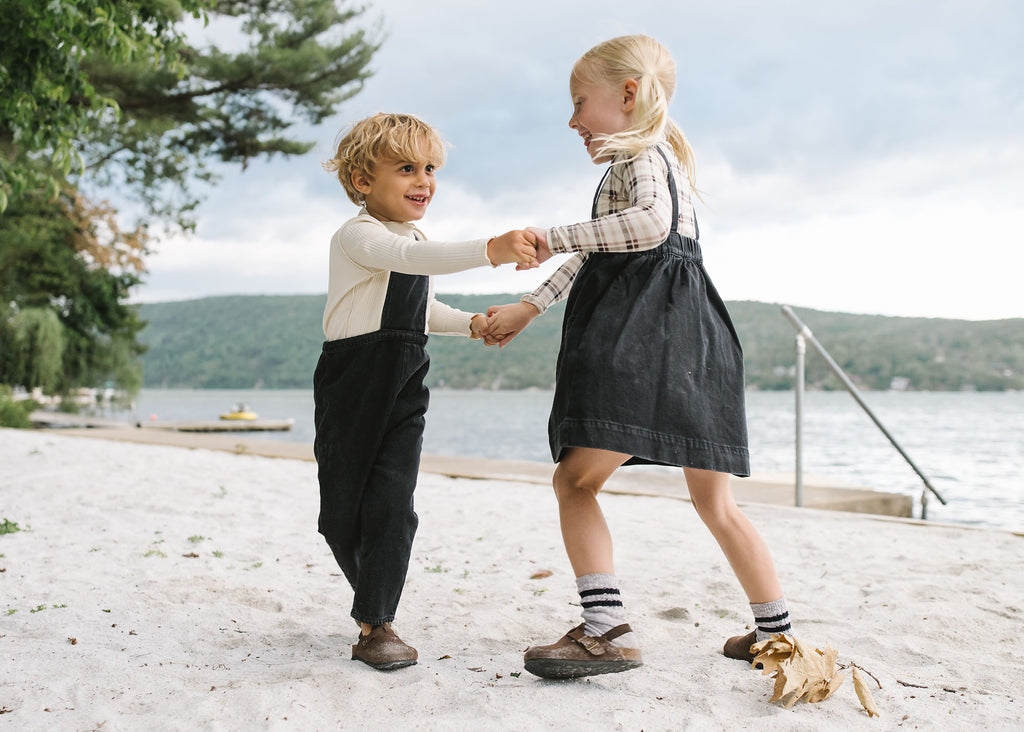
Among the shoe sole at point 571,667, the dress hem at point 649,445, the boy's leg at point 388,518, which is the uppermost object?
the dress hem at point 649,445

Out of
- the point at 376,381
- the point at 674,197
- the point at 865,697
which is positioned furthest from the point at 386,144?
the point at 865,697

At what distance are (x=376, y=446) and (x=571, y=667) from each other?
0.66 meters

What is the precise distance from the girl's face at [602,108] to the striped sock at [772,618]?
1.10 metres

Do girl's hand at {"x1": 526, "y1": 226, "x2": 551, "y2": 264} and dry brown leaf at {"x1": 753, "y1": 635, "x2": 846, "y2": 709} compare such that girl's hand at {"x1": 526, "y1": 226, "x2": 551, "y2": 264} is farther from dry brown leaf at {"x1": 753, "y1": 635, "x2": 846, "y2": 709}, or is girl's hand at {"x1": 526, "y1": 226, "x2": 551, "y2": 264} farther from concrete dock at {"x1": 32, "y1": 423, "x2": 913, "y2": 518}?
concrete dock at {"x1": 32, "y1": 423, "x2": 913, "y2": 518}

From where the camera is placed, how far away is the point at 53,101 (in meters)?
4.73

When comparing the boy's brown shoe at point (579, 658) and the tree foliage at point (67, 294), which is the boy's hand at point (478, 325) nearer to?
the boy's brown shoe at point (579, 658)

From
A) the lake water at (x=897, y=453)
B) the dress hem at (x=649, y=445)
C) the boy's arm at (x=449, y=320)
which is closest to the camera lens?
the dress hem at (x=649, y=445)

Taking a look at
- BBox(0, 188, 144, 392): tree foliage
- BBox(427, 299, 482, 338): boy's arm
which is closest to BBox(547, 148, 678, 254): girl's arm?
BBox(427, 299, 482, 338): boy's arm

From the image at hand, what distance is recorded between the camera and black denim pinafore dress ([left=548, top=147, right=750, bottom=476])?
5.65 feet

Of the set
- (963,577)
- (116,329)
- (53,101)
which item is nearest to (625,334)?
(963,577)

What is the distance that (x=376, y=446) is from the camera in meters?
1.93

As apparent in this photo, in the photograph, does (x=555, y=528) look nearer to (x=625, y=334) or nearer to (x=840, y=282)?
(x=625, y=334)

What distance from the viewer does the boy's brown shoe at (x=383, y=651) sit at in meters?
1.86

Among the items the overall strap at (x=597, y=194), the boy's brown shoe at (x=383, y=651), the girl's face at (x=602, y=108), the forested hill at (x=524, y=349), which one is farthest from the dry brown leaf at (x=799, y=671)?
the forested hill at (x=524, y=349)
